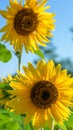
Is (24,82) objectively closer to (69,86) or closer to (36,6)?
(69,86)

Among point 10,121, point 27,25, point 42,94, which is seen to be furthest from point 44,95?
point 27,25

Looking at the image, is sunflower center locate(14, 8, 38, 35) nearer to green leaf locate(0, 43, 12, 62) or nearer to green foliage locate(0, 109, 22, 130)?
green leaf locate(0, 43, 12, 62)

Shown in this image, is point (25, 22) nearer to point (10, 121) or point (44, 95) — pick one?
point (44, 95)

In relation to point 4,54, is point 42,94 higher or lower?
lower

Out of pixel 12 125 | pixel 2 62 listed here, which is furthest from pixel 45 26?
pixel 12 125

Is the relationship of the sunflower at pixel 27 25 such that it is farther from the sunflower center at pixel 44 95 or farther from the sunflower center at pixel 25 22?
the sunflower center at pixel 44 95

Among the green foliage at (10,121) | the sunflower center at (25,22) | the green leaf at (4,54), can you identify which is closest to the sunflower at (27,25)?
the sunflower center at (25,22)
